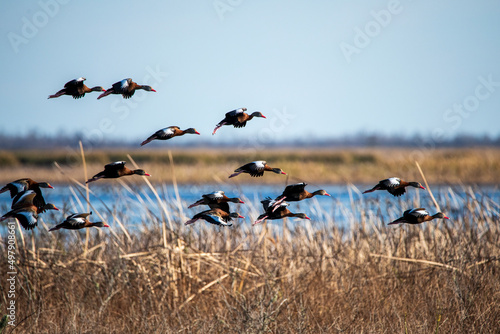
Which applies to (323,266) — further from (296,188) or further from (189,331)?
(296,188)

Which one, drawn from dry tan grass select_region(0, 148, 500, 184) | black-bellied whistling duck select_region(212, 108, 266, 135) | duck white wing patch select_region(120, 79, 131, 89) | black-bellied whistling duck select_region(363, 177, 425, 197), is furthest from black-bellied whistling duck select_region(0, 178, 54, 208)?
dry tan grass select_region(0, 148, 500, 184)

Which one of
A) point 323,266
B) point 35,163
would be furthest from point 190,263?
point 35,163

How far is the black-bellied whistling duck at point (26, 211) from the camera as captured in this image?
1603 mm

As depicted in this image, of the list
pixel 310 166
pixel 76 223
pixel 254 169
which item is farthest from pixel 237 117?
pixel 310 166

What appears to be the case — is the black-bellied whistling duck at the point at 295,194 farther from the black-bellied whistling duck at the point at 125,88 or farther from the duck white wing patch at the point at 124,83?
the duck white wing patch at the point at 124,83

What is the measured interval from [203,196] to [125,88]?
0.51 metres

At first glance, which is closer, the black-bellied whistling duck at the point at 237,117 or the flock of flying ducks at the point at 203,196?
the flock of flying ducks at the point at 203,196

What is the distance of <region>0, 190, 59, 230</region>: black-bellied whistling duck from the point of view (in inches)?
63.1

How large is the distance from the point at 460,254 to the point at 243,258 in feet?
7.85

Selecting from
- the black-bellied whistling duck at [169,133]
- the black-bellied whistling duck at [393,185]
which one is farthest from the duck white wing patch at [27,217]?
the black-bellied whistling duck at [393,185]

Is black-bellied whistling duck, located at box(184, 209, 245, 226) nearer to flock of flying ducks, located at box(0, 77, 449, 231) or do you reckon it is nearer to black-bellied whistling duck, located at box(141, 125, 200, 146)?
flock of flying ducks, located at box(0, 77, 449, 231)

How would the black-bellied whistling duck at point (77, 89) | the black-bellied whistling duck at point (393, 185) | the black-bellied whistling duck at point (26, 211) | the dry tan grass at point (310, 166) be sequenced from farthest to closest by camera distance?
the dry tan grass at point (310, 166)
the black-bellied whistling duck at point (77, 89)
the black-bellied whistling duck at point (393, 185)
the black-bellied whistling duck at point (26, 211)

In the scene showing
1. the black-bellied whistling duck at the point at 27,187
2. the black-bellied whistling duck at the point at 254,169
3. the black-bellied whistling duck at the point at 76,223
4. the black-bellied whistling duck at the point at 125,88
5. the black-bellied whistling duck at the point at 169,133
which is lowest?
the black-bellied whistling duck at the point at 76,223

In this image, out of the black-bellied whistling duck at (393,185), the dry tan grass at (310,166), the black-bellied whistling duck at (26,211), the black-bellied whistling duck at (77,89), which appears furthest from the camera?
the dry tan grass at (310,166)
